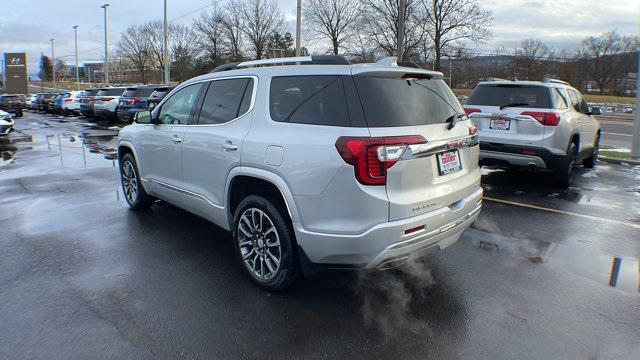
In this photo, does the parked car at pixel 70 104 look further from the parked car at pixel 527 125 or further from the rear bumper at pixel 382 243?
the rear bumper at pixel 382 243

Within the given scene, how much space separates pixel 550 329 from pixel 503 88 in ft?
16.8

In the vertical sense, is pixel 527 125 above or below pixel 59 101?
below

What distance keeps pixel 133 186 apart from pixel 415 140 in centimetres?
436

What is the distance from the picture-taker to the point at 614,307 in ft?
11.6

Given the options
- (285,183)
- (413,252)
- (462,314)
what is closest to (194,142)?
(285,183)

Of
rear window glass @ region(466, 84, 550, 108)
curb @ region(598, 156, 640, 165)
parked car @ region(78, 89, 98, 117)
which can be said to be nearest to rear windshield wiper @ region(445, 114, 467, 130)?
rear window glass @ region(466, 84, 550, 108)

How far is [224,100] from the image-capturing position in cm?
430

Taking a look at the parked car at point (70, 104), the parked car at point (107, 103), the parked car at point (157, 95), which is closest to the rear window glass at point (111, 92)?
the parked car at point (107, 103)

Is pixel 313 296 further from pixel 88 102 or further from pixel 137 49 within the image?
pixel 137 49

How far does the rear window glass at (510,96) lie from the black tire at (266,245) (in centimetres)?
522

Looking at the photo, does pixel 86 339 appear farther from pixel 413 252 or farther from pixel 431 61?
pixel 431 61

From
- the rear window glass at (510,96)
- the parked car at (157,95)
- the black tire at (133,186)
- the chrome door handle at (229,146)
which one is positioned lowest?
the black tire at (133,186)

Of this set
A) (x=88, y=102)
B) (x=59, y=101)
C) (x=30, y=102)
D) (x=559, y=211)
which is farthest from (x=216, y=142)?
(x=30, y=102)

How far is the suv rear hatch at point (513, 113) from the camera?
6.98 metres
